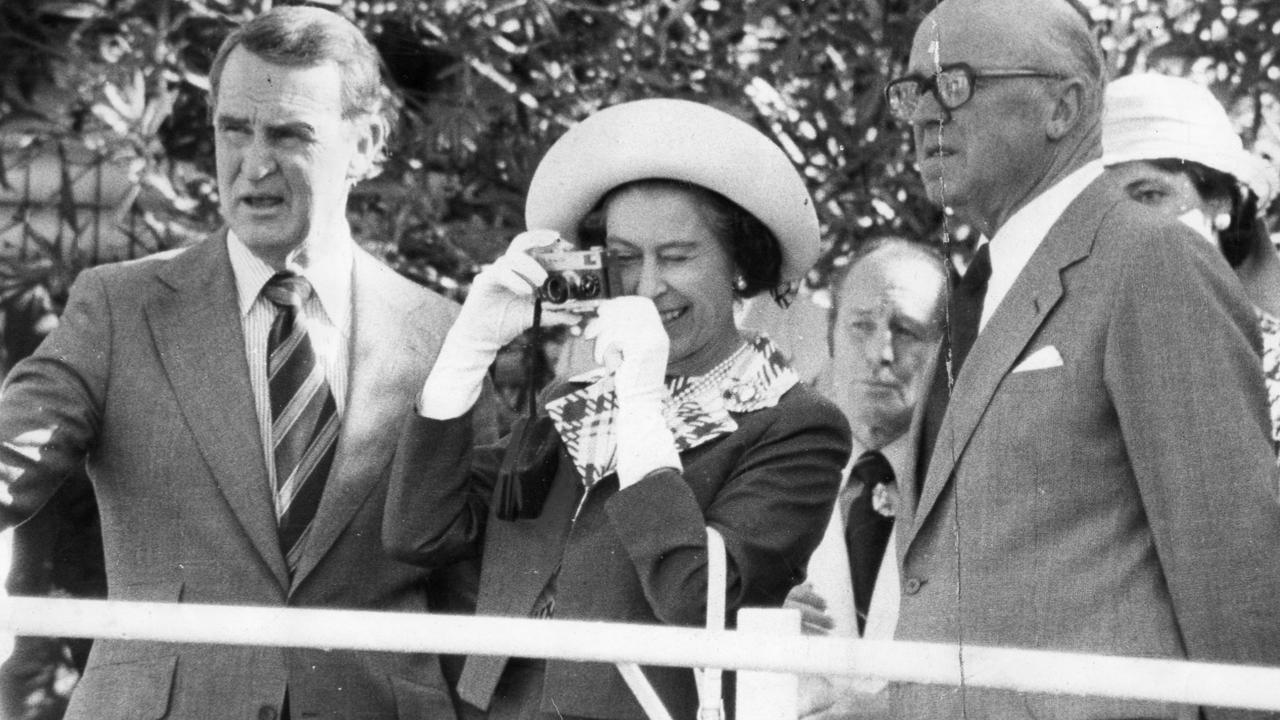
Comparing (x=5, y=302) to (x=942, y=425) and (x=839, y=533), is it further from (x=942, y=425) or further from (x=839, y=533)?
(x=942, y=425)

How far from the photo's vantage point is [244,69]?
11.5 feet

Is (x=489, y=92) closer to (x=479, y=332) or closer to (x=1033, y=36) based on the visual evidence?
(x=479, y=332)

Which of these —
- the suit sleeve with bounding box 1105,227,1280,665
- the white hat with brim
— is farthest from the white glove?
the suit sleeve with bounding box 1105,227,1280,665

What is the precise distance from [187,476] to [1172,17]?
2.27 meters

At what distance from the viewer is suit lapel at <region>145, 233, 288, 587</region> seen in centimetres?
327

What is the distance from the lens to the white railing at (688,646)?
7.22 ft

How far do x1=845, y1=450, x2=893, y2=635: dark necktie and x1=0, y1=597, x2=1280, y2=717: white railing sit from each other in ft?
3.55

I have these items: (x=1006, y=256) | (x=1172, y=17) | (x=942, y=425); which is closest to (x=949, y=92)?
(x=1006, y=256)

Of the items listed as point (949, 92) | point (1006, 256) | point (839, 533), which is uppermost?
point (949, 92)

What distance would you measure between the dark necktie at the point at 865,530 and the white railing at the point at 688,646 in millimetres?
1083

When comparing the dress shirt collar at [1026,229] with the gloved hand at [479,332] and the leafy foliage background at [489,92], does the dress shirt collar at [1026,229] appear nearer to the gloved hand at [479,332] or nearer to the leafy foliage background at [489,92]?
the gloved hand at [479,332]

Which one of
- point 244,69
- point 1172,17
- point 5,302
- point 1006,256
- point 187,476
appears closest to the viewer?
point 1006,256

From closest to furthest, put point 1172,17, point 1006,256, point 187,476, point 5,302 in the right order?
point 1006,256 → point 187,476 → point 1172,17 → point 5,302

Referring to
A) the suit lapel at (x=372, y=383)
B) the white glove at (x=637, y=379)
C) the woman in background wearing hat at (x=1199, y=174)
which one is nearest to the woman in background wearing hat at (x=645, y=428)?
the white glove at (x=637, y=379)
